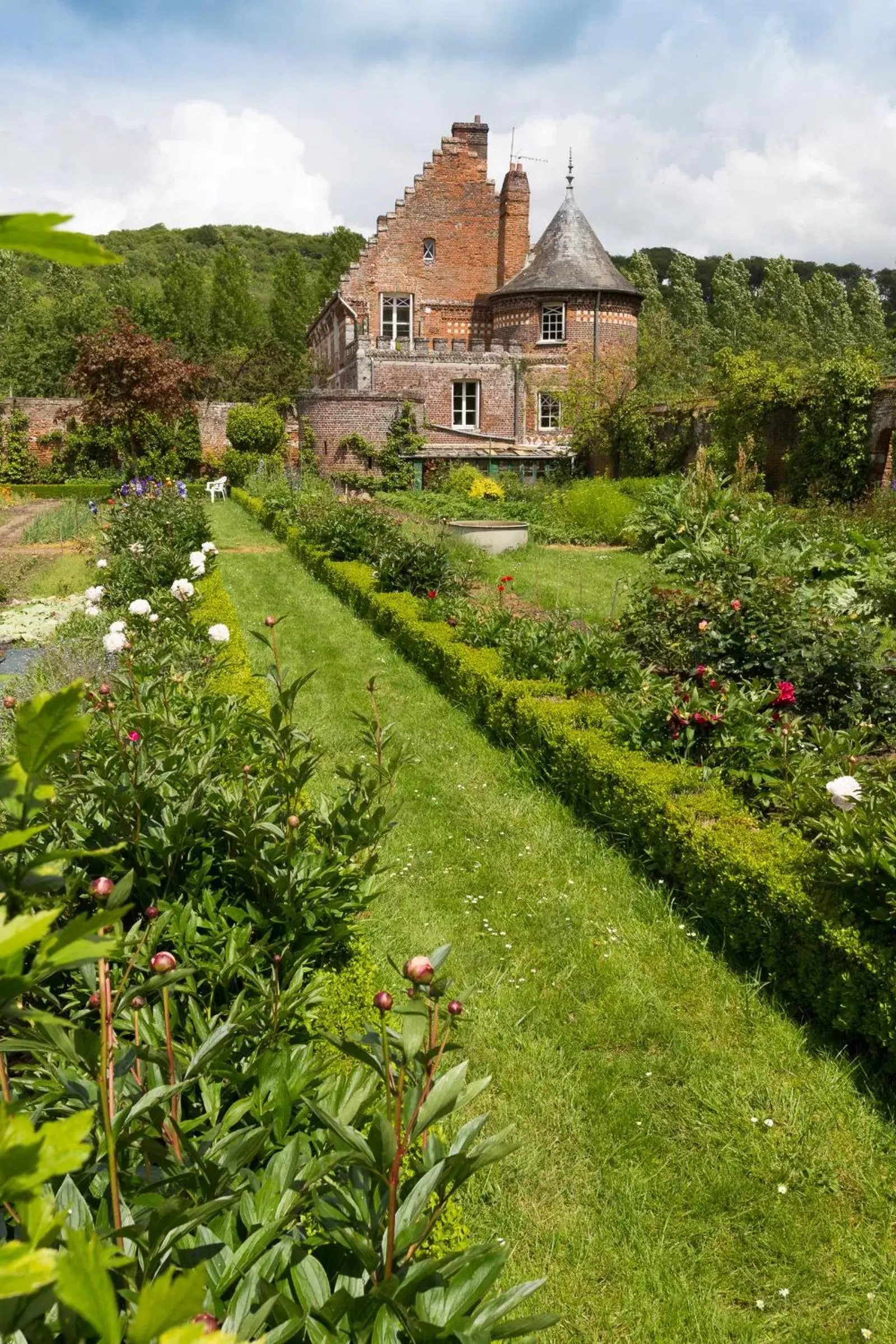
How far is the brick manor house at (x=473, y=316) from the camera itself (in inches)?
1087

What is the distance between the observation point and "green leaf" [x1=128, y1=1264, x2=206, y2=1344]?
1.64ft

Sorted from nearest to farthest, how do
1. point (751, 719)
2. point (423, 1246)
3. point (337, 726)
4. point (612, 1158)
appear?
point (423, 1246) < point (612, 1158) < point (751, 719) < point (337, 726)

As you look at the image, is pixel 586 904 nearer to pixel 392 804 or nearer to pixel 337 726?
pixel 392 804

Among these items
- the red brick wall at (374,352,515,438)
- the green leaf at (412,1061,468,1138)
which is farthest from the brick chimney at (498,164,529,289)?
the green leaf at (412,1061,468,1138)

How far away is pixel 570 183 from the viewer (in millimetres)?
29812

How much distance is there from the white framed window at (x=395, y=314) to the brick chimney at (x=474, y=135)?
541 centimetres

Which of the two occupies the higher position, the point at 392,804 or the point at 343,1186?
the point at 343,1186

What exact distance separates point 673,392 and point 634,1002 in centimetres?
2337

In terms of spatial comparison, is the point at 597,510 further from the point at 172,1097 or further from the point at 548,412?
the point at 172,1097

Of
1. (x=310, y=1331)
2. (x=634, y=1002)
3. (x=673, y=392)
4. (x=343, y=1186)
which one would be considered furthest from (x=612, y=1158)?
(x=673, y=392)

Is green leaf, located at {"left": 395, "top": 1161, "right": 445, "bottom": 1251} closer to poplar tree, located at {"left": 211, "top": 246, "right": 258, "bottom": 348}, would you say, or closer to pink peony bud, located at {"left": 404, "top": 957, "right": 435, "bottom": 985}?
pink peony bud, located at {"left": 404, "top": 957, "right": 435, "bottom": 985}

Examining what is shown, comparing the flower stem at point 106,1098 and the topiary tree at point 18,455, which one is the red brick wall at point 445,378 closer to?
the topiary tree at point 18,455

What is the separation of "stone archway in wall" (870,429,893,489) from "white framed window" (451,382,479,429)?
14.0 metres

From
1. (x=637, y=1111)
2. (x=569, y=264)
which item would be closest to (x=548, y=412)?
(x=569, y=264)
